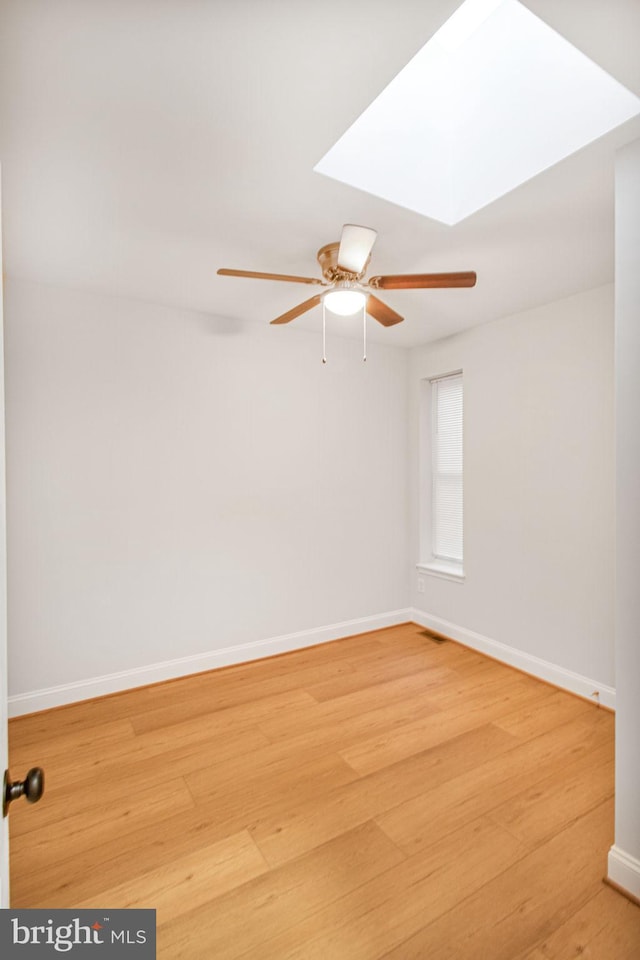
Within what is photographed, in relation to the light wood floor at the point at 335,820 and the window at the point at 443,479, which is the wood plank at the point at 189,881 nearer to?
the light wood floor at the point at 335,820

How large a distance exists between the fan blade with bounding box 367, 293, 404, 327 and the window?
1.63 metres

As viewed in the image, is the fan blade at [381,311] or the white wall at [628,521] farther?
the fan blade at [381,311]

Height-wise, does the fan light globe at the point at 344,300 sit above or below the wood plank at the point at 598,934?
above

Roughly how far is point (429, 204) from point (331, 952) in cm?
264

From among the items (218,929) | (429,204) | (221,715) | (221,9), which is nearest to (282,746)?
(221,715)

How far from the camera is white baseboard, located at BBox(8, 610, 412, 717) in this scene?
2682mm

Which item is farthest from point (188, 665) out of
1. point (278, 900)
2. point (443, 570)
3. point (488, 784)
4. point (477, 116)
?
point (477, 116)

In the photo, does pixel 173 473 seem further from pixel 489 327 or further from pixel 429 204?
pixel 489 327

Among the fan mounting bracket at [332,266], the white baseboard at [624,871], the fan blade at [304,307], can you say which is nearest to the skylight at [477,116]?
the fan mounting bracket at [332,266]

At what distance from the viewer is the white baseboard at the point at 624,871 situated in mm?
1499

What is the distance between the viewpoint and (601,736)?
2.40 meters

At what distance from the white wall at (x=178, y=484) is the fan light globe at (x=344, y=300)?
1352 millimetres

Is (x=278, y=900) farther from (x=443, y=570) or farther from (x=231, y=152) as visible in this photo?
(x=443, y=570)

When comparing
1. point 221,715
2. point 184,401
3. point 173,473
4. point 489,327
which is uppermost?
point 489,327
